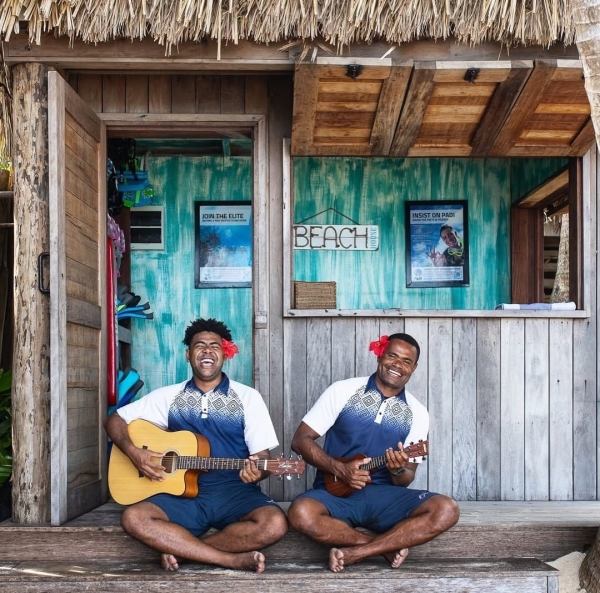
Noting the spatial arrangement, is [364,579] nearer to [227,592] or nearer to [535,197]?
[227,592]

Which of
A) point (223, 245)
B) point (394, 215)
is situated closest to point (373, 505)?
point (394, 215)

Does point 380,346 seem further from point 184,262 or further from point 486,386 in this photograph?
point 184,262

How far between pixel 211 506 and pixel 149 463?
34 cm

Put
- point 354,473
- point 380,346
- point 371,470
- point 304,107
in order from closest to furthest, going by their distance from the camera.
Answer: point 354,473 → point 371,470 → point 380,346 → point 304,107

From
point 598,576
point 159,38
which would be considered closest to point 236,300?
point 159,38

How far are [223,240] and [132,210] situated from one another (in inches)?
28.1

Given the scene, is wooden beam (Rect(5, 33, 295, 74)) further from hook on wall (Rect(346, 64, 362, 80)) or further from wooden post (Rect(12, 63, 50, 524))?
hook on wall (Rect(346, 64, 362, 80))

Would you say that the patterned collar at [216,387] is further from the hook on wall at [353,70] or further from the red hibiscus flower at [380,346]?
the hook on wall at [353,70]

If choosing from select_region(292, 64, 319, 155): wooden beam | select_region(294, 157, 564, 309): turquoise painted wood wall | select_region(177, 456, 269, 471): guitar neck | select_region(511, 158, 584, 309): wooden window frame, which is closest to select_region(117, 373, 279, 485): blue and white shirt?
select_region(177, 456, 269, 471): guitar neck

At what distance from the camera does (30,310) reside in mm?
4074

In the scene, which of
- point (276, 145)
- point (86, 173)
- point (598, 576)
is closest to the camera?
point (598, 576)

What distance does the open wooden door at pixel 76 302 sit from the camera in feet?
13.0

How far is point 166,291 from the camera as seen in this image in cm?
633

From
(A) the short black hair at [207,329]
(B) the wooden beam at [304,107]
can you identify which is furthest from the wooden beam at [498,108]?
(A) the short black hair at [207,329]
